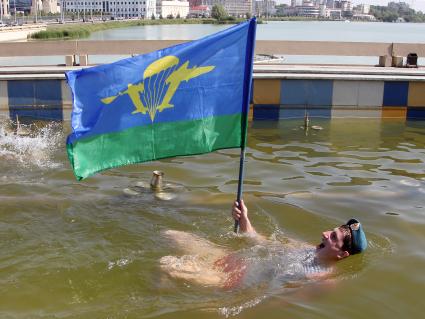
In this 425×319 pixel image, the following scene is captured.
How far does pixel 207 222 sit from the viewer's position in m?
6.00

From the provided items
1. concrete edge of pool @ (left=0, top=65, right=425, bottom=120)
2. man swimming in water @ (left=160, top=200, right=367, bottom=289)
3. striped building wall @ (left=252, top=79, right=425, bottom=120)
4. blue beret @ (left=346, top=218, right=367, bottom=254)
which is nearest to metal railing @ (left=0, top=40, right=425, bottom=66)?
concrete edge of pool @ (left=0, top=65, right=425, bottom=120)

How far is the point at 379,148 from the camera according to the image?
356 inches

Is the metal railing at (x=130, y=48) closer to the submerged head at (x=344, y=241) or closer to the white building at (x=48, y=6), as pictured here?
the submerged head at (x=344, y=241)

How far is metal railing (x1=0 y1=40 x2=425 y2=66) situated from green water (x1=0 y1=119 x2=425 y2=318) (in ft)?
9.44

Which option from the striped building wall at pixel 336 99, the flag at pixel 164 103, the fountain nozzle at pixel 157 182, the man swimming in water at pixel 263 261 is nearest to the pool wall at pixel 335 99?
the striped building wall at pixel 336 99

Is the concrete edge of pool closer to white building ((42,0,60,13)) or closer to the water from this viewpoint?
the water

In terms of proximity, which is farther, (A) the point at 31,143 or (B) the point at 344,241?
(A) the point at 31,143

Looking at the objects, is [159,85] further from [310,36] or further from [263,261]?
[310,36]

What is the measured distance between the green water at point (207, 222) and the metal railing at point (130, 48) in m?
2.88

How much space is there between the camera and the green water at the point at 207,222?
14.3ft

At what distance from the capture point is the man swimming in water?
15.1 ft

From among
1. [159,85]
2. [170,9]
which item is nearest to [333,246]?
[159,85]

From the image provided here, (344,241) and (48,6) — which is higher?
(48,6)

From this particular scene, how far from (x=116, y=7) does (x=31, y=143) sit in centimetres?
18598
